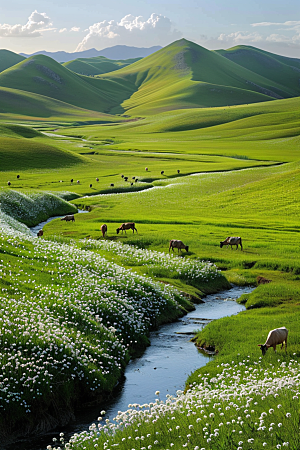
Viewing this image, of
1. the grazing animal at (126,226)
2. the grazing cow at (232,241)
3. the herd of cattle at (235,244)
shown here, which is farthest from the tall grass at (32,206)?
the grazing cow at (232,241)

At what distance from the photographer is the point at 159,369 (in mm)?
17250

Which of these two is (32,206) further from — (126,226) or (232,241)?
(232,241)

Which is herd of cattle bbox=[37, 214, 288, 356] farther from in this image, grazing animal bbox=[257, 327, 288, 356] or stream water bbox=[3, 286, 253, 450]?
stream water bbox=[3, 286, 253, 450]

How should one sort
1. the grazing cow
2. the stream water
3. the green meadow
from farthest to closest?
the grazing cow → the stream water → the green meadow

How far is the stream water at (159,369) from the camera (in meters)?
13.6

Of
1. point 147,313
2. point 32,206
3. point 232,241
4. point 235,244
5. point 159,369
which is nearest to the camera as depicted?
point 159,369

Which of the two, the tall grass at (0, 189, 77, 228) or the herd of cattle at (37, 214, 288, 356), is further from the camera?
the tall grass at (0, 189, 77, 228)

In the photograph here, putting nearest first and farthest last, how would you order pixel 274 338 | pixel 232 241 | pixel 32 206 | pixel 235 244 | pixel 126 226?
pixel 274 338
pixel 232 241
pixel 235 244
pixel 126 226
pixel 32 206

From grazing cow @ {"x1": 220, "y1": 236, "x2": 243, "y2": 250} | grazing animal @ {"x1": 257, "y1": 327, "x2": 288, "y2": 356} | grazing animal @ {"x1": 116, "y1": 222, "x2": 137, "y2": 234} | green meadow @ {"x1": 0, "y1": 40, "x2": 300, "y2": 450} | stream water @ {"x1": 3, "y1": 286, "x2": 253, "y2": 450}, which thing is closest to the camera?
green meadow @ {"x1": 0, "y1": 40, "x2": 300, "y2": 450}

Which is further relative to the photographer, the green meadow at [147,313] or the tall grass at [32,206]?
the tall grass at [32,206]

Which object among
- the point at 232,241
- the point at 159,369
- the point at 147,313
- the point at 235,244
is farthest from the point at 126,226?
the point at 159,369

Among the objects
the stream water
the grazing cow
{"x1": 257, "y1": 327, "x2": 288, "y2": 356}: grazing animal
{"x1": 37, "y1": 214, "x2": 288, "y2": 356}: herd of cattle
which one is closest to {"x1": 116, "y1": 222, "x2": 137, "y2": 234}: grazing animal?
{"x1": 37, "y1": 214, "x2": 288, "y2": 356}: herd of cattle

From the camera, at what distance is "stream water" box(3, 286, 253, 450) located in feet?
44.6

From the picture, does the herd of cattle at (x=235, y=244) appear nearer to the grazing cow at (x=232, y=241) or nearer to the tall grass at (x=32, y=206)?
the grazing cow at (x=232, y=241)
